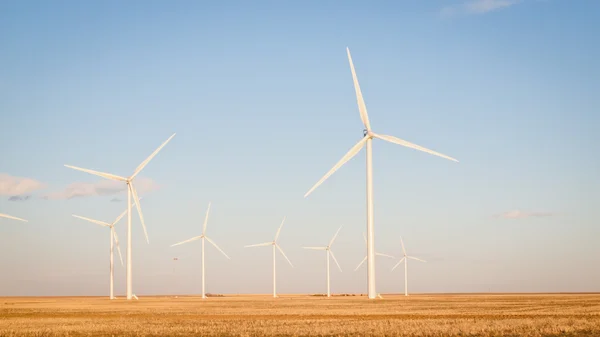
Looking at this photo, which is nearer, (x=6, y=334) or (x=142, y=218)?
(x=6, y=334)

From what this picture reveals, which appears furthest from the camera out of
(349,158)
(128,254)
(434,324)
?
(128,254)

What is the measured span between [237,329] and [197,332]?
2.79 meters

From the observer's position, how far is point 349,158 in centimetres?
9581

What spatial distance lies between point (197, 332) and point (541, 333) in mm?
20036

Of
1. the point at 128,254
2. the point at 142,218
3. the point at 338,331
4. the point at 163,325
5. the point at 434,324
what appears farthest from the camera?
the point at 128,254

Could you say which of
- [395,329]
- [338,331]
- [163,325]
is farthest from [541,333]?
[163,325]

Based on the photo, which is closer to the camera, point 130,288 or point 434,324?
point 434,324

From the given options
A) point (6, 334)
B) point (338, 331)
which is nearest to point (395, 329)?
point (338, 331)

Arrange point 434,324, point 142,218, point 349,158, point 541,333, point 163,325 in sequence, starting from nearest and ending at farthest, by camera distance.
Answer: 1. point 541,333
2. point 434,324
3. point 163,325
4. point 349,158
5. point 142,218

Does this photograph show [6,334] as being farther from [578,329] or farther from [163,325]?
[578,329]

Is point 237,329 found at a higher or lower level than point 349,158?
lower

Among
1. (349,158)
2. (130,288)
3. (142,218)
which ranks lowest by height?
(130,288)

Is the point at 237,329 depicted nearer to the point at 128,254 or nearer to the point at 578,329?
the point at 578,329

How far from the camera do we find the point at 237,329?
161ft
